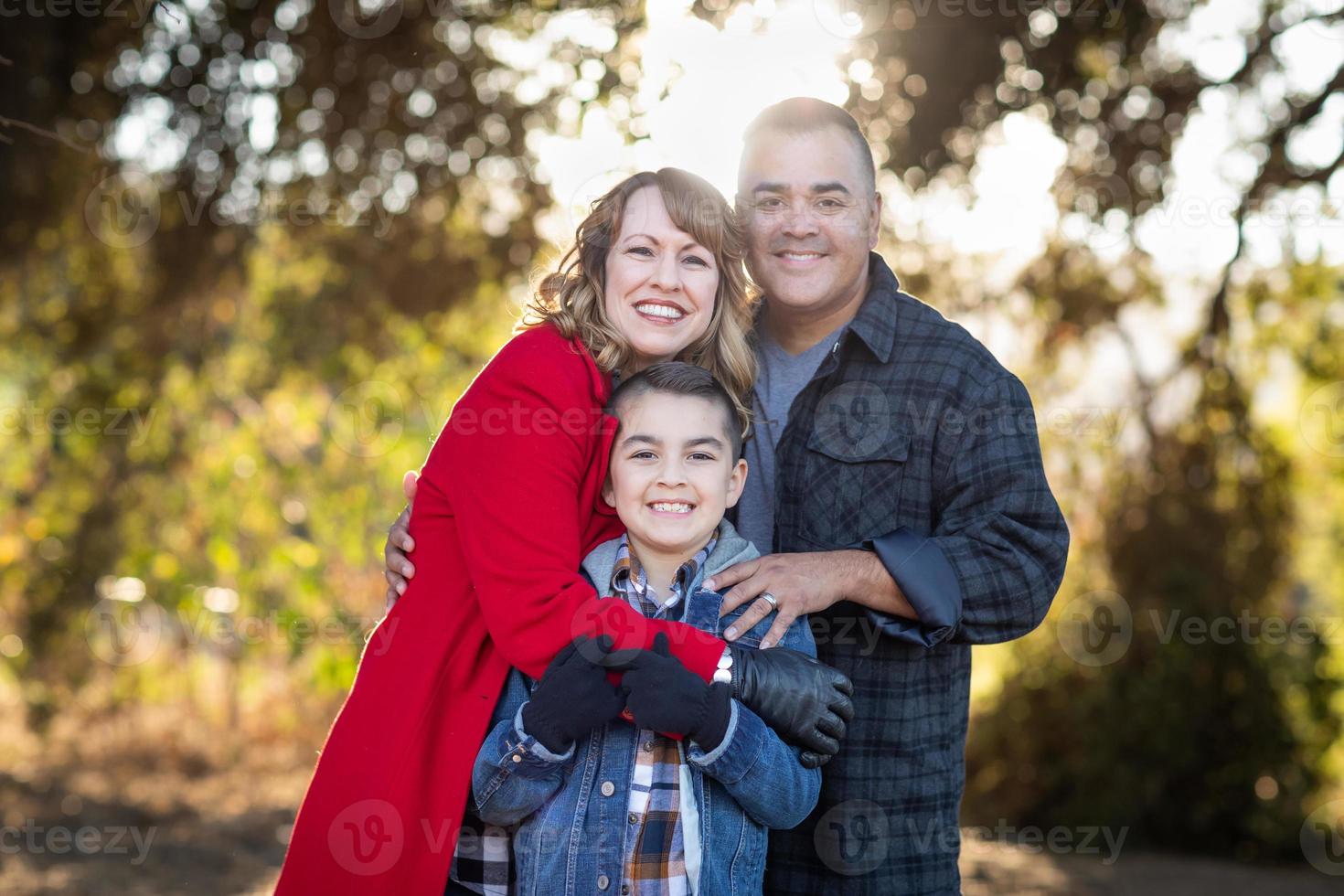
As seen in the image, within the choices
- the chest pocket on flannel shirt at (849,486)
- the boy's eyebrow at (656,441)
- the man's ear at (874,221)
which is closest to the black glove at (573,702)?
the boy's eyebrow at (656,441)

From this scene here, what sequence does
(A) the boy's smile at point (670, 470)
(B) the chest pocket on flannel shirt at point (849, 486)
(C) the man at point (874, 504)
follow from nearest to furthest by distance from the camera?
(A) the boy's smile at point (670, 470) → (C) the man at point (874, 504) → (B) the chest pocket on flannel shirt at point (849, 486)

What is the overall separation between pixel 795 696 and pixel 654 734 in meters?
0.27

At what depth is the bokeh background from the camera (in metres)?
4.86

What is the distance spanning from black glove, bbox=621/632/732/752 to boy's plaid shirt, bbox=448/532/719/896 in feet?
0.49

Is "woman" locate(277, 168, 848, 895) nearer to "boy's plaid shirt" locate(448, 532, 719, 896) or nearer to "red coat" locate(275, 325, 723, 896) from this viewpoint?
"red coat" locate(275, 325, 723, 896)

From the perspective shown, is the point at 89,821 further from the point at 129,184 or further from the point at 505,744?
the point at 505,744

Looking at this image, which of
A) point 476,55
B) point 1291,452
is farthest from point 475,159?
point 1291,452

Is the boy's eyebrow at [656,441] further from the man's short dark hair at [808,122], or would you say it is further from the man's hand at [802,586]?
the man's short dark hair at [808,122]

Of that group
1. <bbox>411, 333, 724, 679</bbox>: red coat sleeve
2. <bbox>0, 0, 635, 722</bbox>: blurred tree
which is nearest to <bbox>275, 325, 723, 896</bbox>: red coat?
<bbox>411, 333, 724, 679</bbox>: red coat sleeve

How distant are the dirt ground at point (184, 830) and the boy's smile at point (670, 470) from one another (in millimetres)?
3928

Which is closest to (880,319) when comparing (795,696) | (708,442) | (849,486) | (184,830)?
(849,486)

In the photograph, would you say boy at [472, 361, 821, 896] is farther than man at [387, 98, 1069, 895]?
No

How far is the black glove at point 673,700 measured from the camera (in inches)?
77.9

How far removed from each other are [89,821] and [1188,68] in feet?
21.4
